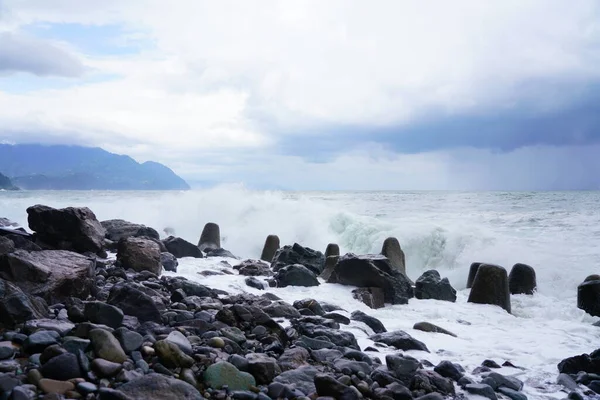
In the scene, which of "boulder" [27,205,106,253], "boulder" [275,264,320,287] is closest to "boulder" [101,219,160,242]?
"boulder" [27,205,106,253]

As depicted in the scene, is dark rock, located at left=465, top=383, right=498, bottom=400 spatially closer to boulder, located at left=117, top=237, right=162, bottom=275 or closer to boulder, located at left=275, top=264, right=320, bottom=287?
boulder, located at left=275, top=264, right=320, bottom=287

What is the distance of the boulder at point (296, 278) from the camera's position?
9.18 meters

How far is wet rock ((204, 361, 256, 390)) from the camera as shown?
363 cm

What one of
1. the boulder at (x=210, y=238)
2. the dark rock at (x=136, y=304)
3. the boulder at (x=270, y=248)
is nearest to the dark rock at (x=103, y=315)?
the dark rock at (x=136, y=304)

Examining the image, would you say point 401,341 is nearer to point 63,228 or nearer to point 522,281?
point 522,281

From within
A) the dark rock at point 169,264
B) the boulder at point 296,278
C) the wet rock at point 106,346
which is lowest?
the boulder at point 296,278

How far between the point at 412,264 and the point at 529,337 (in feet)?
30.9

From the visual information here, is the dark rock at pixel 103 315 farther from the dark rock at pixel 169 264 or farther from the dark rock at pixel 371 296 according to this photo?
the dark rock at pixel 371 296

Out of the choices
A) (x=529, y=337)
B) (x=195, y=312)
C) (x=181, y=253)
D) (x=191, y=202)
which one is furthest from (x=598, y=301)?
(x=191, y=202)

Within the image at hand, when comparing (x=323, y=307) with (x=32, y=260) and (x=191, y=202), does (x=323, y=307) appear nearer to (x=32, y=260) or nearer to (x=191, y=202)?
(x=32, y=260)

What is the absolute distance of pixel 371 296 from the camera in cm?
854

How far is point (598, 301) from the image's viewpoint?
29.6 feet

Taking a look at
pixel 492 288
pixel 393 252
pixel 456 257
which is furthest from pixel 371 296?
pixel 456 257

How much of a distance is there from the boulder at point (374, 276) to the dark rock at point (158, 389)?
5.93 meters
